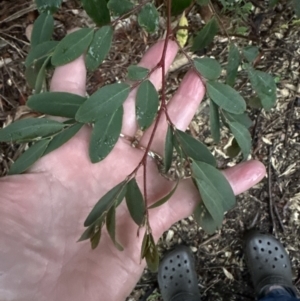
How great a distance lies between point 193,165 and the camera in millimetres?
952

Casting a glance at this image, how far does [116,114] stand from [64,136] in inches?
4.9

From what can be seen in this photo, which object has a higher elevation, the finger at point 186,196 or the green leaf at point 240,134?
the green leaf at point 240,134

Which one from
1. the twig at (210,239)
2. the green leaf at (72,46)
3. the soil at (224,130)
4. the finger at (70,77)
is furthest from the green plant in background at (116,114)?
the twig at (210,239)

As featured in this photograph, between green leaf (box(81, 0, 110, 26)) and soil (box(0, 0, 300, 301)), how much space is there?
58cm

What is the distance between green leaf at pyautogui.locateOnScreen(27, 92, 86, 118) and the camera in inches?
38.6

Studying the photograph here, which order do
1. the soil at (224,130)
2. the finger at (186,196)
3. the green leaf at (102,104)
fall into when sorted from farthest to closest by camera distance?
the soil at (224,130) < the finger at (186,196) < the green leaf at (102,104)

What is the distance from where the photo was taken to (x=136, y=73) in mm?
945

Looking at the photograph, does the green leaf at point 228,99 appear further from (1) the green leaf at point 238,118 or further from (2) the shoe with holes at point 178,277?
(2) the shoe with holes at point 178,277

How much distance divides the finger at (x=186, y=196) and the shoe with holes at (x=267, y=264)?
58 centimetres

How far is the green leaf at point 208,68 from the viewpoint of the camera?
101 centimetres

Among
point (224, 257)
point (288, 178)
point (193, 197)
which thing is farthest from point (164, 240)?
point (193, 197)

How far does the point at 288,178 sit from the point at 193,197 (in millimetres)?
670

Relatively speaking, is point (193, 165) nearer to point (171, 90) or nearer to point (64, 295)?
point (64, 295)

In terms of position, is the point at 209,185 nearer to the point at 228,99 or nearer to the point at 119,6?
the point at 228,99
